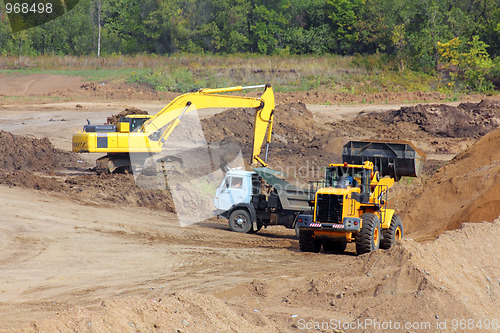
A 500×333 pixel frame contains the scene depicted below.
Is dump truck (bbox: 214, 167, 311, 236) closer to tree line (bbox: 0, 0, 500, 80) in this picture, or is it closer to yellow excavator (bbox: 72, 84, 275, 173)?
yellow excavator (bbox: 72, 84, 275, 173)

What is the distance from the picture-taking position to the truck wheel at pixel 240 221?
664 inches

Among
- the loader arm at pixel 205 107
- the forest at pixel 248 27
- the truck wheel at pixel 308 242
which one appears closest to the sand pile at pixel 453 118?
the loader arm at pixel 205 107

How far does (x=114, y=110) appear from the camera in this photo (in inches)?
1433

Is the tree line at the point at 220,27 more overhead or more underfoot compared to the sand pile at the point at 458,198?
more overhead

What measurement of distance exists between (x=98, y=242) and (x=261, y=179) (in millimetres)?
5242

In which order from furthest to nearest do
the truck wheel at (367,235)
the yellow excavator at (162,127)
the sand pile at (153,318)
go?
the yellow excavator at (162,127)
the truck wheel at (367,235)
the sand pile at (153,318)

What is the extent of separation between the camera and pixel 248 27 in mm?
64125

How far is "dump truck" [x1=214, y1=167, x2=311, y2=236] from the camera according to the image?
53.6 ft

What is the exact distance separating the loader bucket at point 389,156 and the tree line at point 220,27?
131 feet

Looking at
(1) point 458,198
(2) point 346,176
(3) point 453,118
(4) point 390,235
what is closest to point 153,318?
(2) point 346,176

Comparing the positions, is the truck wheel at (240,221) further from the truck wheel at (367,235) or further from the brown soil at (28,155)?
the brown soil at (28,155)

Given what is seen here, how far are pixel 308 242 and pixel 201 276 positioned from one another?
365cm

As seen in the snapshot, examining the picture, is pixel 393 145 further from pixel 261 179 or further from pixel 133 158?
pixel 133 158

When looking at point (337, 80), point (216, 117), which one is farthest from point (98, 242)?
point (337, 80)
